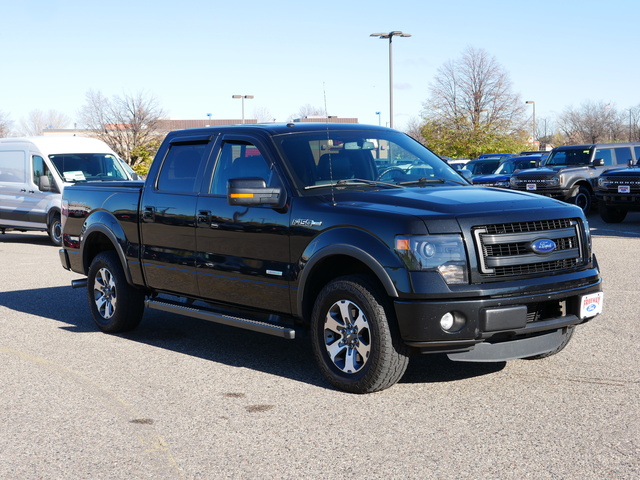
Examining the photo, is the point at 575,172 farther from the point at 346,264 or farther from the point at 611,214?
the point at 346,264

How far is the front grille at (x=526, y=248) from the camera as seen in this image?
5.59 m

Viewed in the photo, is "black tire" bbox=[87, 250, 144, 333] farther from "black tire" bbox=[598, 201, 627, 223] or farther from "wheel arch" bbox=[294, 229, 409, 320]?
"black tire" bbox=[598, 201, 627, 223]

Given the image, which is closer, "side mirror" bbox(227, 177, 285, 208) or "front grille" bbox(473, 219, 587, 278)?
"front grille" bbox(473, 219, 587, 278)

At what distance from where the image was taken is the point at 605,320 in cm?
833

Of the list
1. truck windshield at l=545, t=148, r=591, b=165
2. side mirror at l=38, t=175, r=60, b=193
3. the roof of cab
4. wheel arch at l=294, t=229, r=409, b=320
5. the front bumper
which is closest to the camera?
the front bumper

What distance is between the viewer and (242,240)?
675 centimetres

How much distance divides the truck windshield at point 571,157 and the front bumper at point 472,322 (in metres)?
17.4

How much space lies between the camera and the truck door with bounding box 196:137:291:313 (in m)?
6.46

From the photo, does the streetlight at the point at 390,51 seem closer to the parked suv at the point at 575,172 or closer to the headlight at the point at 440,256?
the parked suv at the point at 575,172

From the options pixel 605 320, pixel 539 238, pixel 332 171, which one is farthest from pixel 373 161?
pixel 605 320

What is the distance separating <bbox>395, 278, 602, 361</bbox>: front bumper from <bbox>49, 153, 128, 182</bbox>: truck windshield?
548 inches

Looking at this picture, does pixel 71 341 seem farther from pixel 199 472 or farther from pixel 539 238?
pixel 539 238

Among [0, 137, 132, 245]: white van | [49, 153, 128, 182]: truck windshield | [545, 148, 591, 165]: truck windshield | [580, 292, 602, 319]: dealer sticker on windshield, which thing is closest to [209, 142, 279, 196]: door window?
[580, 292, 602, 319]: dealer sticker on windshield

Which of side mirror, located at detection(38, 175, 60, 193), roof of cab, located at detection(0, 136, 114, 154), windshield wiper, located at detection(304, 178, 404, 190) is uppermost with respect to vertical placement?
roof of cab, located at detection(0, 136, 114, 154)
